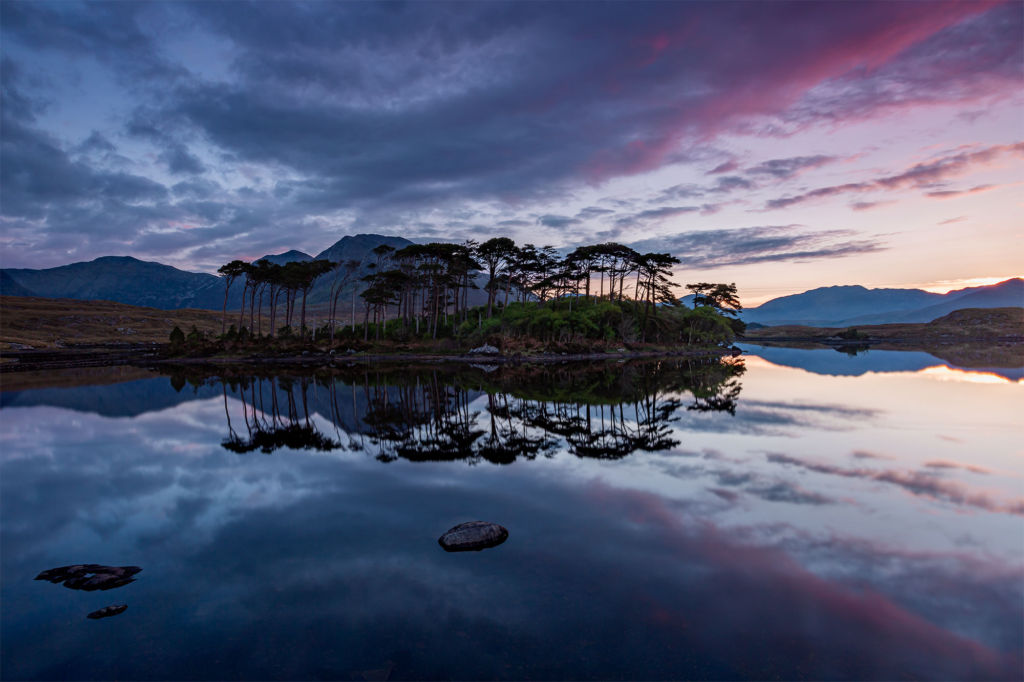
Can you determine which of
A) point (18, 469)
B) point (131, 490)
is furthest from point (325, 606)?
point (18, 469)

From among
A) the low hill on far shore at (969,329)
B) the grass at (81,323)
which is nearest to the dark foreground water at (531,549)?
the grass at (81,323)

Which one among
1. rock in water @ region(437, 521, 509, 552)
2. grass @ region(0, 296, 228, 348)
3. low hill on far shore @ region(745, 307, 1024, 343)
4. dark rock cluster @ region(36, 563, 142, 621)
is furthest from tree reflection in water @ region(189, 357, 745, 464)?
low hill on far shore @ region(745, 307, 1024, 343)

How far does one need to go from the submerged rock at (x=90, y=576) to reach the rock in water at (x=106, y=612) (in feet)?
3.44

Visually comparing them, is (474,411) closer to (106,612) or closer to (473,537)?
(473,537)

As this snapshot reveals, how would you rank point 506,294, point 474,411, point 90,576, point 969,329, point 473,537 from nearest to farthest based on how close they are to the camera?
1. point 90,576
2. point 473,537
3. point 474,411
4. point 506,294
5. point 969,329

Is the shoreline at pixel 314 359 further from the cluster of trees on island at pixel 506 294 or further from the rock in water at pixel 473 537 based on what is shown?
the rock in water at pixel 473 537

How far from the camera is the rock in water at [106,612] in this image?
7953 mm

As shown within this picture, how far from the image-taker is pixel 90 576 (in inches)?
367

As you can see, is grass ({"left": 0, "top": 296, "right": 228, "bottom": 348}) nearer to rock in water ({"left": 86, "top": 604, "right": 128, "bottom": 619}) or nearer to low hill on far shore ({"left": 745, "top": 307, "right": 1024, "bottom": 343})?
rock in water ({"left": 86, "top": 604, "right": 128, "bottom": 619})

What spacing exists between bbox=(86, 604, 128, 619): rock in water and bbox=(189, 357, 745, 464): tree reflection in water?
10.5 m

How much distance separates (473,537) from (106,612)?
6.63 metres

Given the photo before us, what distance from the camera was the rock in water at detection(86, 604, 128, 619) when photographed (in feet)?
26.1

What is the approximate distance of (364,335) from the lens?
83375mm

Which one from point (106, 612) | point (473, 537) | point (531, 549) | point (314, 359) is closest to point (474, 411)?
point (473, 537)
